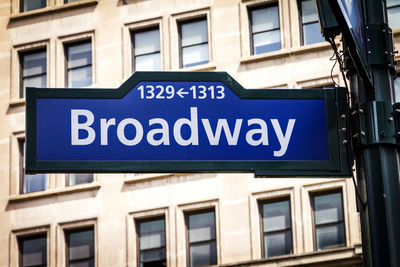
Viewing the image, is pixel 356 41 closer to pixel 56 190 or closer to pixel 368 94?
pixel 368 94

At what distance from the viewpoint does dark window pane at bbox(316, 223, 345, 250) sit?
1109 inches

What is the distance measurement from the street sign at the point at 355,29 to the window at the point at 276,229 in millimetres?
23980

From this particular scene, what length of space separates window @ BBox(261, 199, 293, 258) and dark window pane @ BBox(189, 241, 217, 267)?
4.87ft

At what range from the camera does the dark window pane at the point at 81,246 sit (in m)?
31.0

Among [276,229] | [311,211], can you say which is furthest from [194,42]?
[311,211]

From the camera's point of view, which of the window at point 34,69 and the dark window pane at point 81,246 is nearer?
the dark window pane at point 81,246

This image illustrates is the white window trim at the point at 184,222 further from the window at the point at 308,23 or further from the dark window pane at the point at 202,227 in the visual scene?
the window at the point at 308,23

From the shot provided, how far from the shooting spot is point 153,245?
30094 mm

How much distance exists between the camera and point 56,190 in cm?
3167

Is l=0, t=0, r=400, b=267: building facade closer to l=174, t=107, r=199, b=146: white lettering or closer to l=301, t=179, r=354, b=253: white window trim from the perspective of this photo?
l=301, t=179, r=354, b=253: white window trim

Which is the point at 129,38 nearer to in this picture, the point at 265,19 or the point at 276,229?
the point at 265,19

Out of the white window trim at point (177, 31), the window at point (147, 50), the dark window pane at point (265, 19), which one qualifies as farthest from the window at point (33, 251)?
the dark window pane at point (265, 19)

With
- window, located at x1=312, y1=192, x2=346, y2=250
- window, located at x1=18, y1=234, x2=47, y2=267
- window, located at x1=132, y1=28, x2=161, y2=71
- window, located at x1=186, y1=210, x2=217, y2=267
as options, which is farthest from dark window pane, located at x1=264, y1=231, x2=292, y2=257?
window, located at x1=18, y1=234, x2=47, y2=267

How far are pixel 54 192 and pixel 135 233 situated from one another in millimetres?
2939
